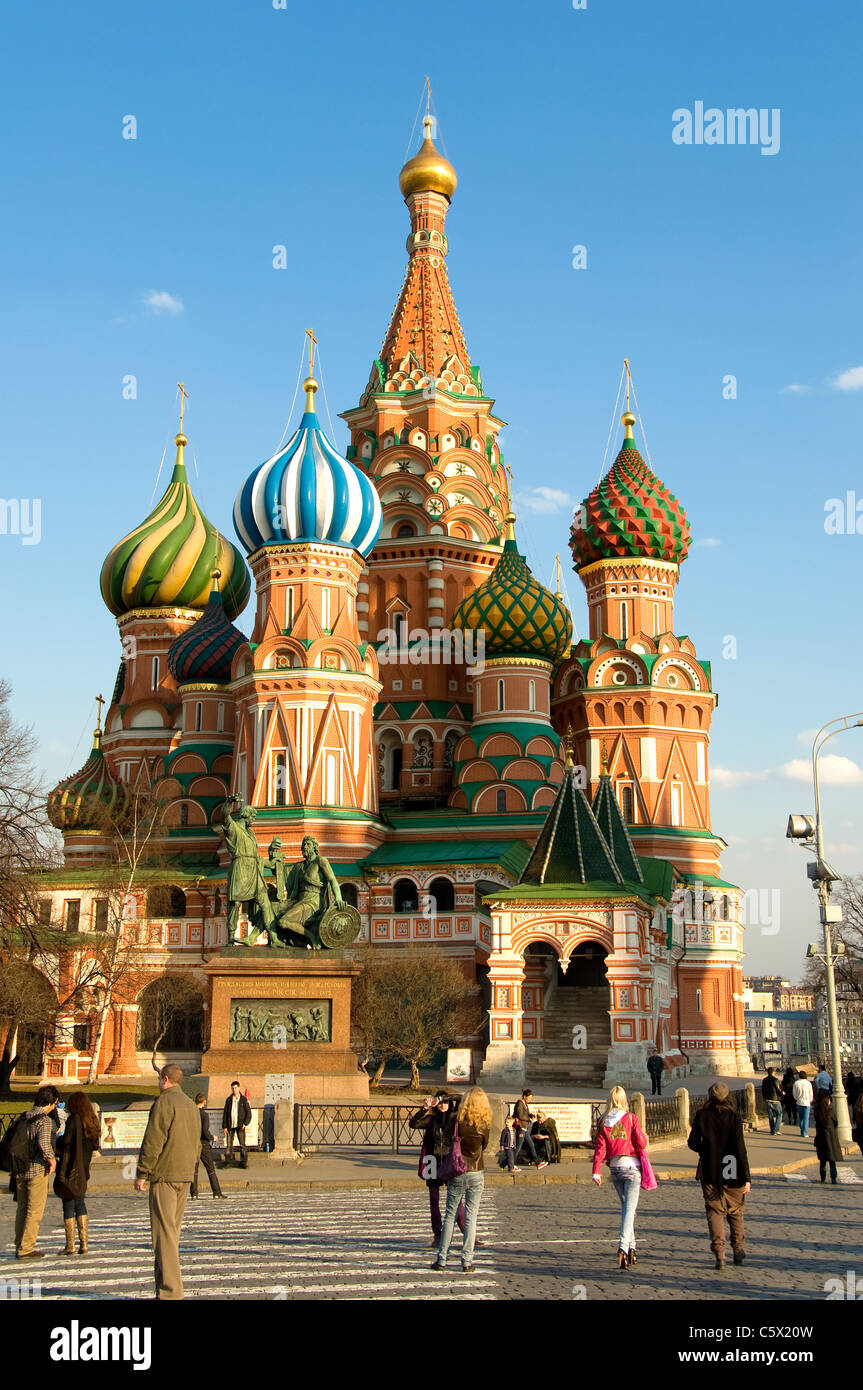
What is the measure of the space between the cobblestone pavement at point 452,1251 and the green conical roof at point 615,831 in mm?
22219

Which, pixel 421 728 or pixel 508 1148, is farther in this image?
pixel 421 728

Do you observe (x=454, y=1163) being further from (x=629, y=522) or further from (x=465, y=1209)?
(x=629, y=522)

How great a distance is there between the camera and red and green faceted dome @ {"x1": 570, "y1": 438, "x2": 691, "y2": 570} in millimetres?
48188

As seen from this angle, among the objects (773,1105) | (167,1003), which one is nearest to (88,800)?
(167,1003)

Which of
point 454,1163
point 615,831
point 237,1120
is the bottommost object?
point 237,1120

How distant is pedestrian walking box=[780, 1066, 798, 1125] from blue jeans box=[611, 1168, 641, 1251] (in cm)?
1859

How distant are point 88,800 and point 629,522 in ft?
65.1

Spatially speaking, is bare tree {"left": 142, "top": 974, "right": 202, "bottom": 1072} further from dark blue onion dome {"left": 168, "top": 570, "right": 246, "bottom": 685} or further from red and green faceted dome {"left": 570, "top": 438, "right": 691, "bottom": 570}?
red and green faceted dome {"left": 570, "top": 438, "right": 691, "bottom": 570}

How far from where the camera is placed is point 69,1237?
11266 mm

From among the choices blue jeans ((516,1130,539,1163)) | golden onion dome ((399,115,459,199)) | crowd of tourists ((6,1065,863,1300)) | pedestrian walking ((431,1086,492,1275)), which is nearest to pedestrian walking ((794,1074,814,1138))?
blue jeans ((516,1130,539,1163))

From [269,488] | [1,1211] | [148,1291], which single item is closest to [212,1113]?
[1,1211]

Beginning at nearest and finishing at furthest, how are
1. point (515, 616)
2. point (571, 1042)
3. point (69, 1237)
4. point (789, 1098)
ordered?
point (69, 1237)
point (789, 1098)
point (571, 1042)
point (515, 616)

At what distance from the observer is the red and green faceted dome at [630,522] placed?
48188 mm
